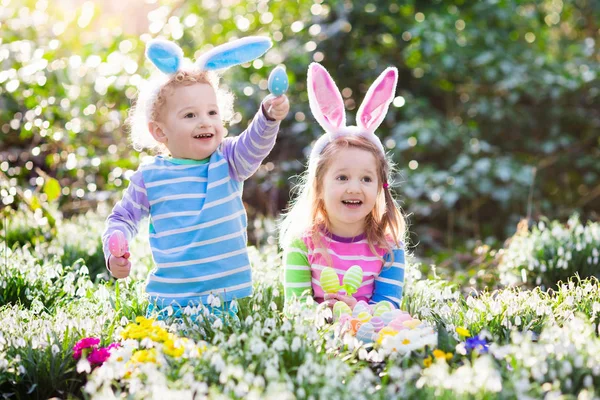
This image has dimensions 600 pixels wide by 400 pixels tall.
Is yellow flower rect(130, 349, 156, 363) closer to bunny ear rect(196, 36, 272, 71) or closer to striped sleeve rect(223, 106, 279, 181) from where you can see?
striped sleeve rect(223, 106, 279, 181)

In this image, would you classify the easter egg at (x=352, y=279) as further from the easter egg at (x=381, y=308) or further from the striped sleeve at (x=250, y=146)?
the striped sleeve at (x=250, y=146)

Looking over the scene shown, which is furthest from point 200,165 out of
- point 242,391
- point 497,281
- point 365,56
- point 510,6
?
point 510,6

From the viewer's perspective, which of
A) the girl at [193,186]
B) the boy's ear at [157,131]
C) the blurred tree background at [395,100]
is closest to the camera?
the girl at [193,186]

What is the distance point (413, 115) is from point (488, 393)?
4.21 metres

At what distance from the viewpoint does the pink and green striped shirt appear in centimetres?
302

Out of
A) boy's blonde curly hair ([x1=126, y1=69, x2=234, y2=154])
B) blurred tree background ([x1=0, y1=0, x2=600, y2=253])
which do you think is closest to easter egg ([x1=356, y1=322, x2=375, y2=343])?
boy's blonde curly hair ([x1=126, y1=69, x2=234, y2=154])

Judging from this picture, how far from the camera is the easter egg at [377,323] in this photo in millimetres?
2705

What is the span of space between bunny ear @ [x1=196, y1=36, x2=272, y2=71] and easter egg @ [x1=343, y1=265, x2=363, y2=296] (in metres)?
0.95

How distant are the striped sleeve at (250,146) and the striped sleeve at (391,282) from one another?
2.35 ft

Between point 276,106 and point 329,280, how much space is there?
0.74m

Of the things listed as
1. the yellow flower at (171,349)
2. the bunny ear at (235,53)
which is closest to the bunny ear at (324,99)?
the bunny ear at (235,53)

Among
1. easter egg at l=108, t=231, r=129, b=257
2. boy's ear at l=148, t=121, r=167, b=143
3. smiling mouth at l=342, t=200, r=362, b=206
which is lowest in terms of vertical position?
easter egg at l=108, t=231, r=129, b=257

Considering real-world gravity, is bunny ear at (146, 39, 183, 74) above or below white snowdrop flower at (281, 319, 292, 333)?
above

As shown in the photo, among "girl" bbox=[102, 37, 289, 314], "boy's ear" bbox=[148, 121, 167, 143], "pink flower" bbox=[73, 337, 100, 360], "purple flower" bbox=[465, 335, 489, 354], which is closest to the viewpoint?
"purple flower" bbox=[465, 335, 489, 354]
